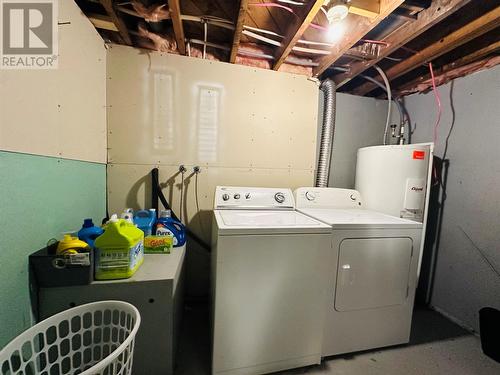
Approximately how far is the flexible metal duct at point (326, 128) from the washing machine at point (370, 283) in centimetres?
79

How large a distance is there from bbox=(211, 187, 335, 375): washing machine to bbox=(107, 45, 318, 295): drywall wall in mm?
718

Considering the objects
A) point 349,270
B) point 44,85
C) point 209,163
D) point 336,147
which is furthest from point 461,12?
point 44,85

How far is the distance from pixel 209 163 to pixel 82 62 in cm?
107

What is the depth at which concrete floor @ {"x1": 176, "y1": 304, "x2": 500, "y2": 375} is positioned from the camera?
1.38 metres

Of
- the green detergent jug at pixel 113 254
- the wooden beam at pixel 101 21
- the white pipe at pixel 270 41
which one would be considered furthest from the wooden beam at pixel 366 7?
the green detergent jug at pixel 113 254

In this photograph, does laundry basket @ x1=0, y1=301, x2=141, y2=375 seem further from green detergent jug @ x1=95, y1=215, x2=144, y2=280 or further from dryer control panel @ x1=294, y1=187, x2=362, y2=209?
dryer control panel @ x1=294, y1=187, x2=362, y2=209

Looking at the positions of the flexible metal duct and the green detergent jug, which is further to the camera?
the flexible metal duct

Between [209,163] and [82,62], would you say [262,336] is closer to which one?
[209,163]

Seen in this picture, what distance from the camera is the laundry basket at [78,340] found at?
83 cm

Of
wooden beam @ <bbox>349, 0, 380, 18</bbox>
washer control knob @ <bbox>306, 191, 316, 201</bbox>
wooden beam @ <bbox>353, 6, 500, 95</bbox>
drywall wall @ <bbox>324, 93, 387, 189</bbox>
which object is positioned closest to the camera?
wooden beam @ <bbox>349, 0, 380, 18</bbox>

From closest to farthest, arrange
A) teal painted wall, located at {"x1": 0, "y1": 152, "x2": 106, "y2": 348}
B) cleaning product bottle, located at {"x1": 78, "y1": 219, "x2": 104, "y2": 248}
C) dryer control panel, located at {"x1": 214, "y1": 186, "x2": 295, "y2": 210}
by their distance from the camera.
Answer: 1. teal painted wall, located at {"x1": 0, "y1": 152, "x2": 106, "y2": 348}
2. cleaning product bottle, located at {"x1": 78, "y1": 219, "x2": 104, "y2": 248}
3. dryer control panel, located at {"x1": 214, "y1": 186, "x2": 295, "y2": 210}

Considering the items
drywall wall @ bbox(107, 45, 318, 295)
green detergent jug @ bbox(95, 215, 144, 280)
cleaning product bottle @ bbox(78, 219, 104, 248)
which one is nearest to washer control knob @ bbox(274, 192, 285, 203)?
drywall wall @ bbox(107, 45, 318, 295)

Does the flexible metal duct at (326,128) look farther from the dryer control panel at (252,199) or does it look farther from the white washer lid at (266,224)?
the white washer lid at (266,224)

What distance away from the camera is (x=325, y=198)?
199 centimetres
